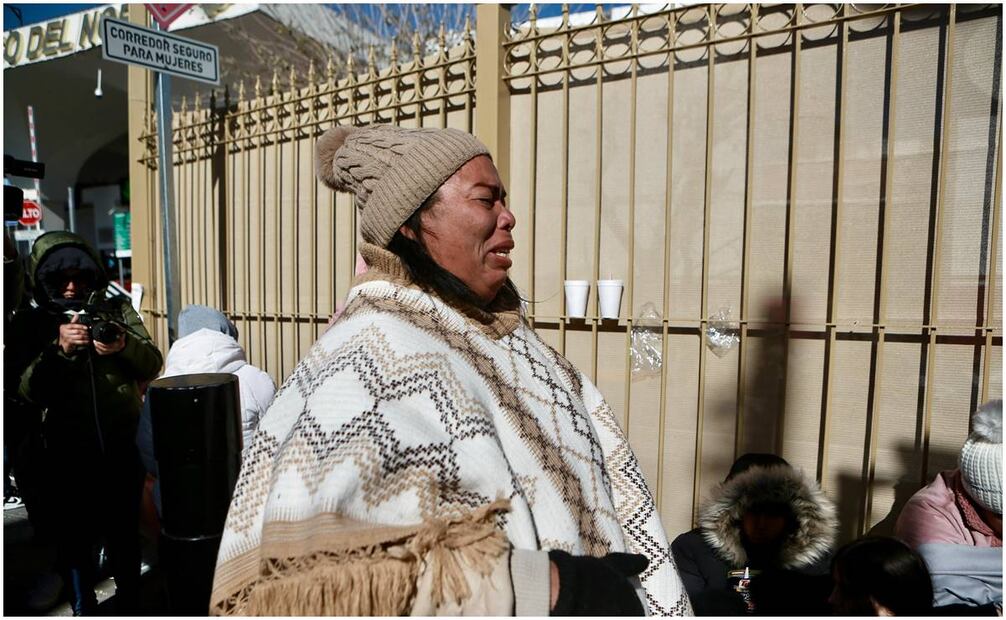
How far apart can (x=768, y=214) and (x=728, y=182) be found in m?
Result: 0.24

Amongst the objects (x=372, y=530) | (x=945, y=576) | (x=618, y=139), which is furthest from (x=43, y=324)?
(x=945, y=576)

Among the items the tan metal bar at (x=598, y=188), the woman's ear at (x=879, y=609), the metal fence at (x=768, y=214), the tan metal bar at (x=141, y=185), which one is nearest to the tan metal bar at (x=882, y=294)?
the metal fence at (x=768, y=214)

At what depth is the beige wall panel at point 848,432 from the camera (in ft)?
8.73

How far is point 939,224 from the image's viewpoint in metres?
2.42

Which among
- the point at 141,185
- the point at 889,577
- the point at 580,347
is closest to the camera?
the point at 889,577

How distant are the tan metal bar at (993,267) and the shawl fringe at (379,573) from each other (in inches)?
92.1

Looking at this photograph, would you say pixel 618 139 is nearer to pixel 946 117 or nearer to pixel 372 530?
pixel 946 117

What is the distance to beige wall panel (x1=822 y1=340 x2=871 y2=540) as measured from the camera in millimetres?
2660

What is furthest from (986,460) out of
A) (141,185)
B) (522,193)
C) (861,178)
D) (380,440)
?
(141,185)

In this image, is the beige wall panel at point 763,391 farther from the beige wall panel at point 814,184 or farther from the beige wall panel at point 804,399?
the beige wall panel at point 814,184

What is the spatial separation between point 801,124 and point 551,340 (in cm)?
161

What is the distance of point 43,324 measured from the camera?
2791mm

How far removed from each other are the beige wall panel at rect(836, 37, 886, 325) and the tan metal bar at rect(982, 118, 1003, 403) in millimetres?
387

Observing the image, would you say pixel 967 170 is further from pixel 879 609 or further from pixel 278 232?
pixel 278 232
